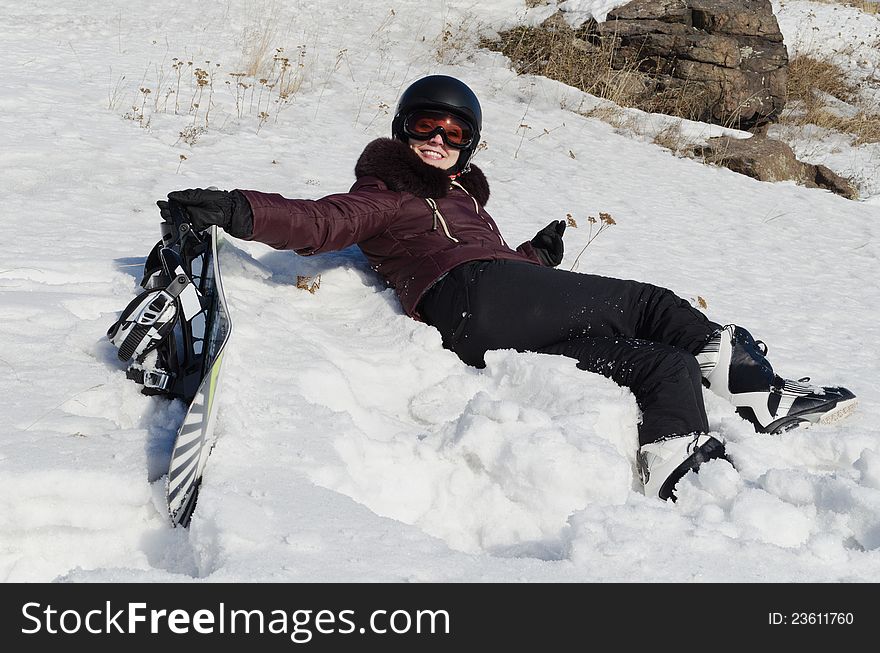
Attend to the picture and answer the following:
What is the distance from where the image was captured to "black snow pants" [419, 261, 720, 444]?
9.09 ft

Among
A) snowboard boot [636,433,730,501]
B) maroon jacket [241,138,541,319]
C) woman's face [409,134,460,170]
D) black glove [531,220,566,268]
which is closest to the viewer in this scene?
snowboard boot [636,433,730,501]

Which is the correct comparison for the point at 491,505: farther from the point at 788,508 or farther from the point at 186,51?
the point at 186,51

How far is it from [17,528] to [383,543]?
2.91 feet

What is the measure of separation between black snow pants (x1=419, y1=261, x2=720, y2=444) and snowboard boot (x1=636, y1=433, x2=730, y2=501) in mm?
314

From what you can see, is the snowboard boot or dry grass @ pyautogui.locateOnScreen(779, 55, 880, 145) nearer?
the snowboard boot

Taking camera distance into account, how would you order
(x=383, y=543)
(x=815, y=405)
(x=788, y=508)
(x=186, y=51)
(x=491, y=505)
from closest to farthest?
1. (x=383, y=543)
2. (x=788, y=508)
3. (x=491, y=505)
4. (x=815, y=405)
5. (x=186, y=51)

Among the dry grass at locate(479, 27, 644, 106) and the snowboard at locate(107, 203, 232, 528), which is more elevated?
the dry grass at locate(479, 27, 644, 106)

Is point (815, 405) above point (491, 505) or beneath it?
above

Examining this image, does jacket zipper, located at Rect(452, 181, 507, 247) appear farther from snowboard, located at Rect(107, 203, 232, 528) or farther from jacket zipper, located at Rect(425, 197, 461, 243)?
snowboard, located at Rect(107, 203, 232, 528)

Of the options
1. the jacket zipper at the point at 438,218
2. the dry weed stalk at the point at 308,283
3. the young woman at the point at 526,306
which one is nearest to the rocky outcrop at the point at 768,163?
the young woman at the point at 526,306

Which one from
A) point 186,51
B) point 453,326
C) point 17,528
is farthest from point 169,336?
point 186,51

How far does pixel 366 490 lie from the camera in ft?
6.98

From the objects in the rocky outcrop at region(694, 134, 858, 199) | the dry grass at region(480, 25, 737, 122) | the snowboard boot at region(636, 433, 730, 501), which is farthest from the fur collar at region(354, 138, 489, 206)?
the dry grass at region(480, 25, 737, 122)

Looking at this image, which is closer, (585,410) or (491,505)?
(491,505)
